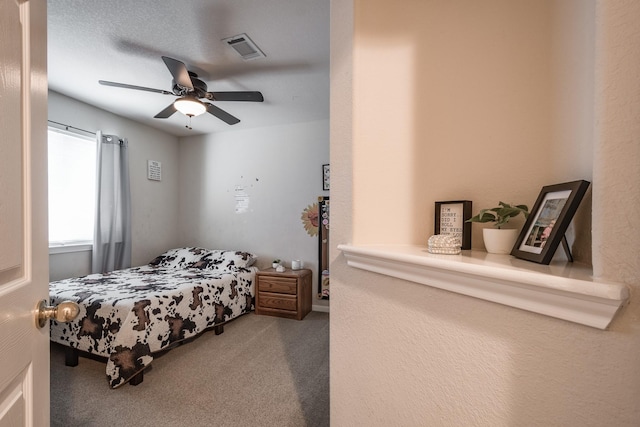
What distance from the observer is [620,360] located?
0.42 metres

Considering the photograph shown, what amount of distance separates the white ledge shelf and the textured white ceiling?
67.3 inches

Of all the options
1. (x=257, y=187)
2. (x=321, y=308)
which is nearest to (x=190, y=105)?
(x=257, y=187)

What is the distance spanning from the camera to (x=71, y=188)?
308 cm

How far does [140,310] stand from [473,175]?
237 centimetres

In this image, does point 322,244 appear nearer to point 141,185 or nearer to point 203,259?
point 203,259

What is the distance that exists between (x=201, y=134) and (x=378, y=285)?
4262mm

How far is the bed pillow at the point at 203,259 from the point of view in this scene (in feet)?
11.9

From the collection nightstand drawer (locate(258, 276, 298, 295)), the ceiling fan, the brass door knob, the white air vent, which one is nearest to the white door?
the brass door knob

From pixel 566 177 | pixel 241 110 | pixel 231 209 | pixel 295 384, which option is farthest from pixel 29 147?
pixel 231 209

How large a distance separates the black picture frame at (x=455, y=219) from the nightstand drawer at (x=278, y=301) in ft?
8.91

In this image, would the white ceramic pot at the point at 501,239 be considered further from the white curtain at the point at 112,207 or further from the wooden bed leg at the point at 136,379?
the white curtain at the point at 112,207

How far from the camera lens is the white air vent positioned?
6.44 ft

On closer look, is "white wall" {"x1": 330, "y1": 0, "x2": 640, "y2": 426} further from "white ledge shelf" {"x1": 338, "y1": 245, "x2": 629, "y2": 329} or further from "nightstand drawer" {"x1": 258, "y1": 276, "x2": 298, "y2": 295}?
"nightstand drawer" {"x1": 258, "y1": 276, "x2": 298, "y2": 295}

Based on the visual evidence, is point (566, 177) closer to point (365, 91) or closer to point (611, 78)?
point (611, 78)
